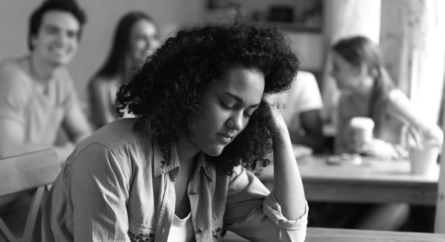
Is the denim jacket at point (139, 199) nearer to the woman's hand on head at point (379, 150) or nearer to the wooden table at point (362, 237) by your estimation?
the wooden table at point (362, 237)

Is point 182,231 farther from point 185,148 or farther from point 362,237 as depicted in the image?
point 362,237

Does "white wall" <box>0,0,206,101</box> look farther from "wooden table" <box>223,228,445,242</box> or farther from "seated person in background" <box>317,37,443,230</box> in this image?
"wooden table" <box>223,228,445,242</box>

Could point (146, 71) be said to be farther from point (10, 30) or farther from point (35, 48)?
point (10, 30)

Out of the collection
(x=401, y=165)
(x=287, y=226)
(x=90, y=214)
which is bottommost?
(x=401, y=165)

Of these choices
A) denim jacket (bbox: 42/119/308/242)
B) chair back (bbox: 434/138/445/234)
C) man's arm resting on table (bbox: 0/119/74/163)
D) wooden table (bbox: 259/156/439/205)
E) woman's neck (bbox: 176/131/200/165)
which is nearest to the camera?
denim jacket (bbox: 42/119/308/242)

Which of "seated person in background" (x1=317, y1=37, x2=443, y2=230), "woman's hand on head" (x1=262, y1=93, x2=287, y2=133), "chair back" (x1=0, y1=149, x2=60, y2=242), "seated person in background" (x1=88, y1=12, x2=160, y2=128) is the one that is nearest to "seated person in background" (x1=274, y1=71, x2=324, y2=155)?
"seated person in background" (x1=317, y1=37, x2=443, y2=230)

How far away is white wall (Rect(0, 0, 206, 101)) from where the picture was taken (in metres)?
4.09

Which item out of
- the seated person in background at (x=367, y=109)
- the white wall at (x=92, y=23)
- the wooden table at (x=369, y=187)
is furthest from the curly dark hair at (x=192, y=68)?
the white wall at (x=92, y=23)

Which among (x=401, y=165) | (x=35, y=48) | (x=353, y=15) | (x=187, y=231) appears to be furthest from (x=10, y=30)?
(x=187, y=231)

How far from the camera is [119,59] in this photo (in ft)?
10.2

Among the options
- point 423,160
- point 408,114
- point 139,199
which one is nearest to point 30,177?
point 139,199

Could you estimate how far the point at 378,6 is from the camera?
3812mm

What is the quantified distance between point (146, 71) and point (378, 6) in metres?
3.01

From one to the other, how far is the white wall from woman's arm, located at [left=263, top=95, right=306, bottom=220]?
325 centimetres
